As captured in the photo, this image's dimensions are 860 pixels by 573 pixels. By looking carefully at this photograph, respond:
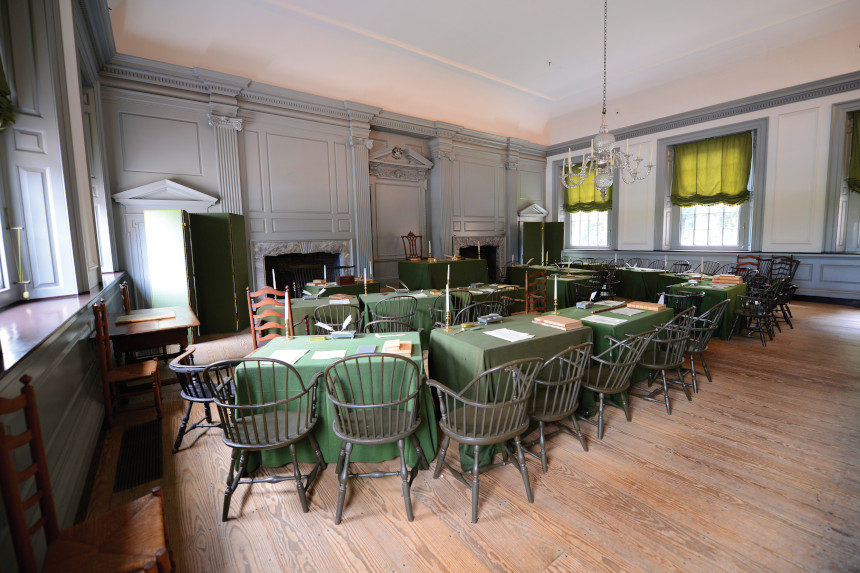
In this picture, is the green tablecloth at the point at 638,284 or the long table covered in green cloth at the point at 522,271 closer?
the green tablecloth at the point at 638,284

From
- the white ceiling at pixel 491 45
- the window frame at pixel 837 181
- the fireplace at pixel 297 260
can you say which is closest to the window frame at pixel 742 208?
the white ceiling at pixel 491 45

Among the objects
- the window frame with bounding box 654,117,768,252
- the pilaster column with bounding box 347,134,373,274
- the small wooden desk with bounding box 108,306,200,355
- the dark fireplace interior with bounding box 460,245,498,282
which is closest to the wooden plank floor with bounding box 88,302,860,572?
the small wooden desk with bounding box 108,306,200,355

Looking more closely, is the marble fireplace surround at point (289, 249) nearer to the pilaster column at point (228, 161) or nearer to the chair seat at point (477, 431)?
the pilaster column at point (228, 161)

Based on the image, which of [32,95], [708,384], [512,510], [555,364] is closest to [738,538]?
[512,510]

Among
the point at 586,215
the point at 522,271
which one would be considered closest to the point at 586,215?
the point at 586,215

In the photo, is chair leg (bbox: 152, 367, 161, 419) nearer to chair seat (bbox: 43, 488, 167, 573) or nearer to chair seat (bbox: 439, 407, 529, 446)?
chair seat (bbox: 43, 488, 167, 573)

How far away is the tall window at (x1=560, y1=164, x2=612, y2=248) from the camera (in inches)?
450

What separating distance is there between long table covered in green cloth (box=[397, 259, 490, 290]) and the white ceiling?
3861 millimetres

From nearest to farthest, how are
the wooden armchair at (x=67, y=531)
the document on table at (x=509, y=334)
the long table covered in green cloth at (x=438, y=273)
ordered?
the wooden armchair at (x=67, y=531), the document on table at (x=509, y=334), the long table covered in green cloth at (x=438, y=273)

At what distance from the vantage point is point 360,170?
853cm

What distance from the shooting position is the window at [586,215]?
11.4 m

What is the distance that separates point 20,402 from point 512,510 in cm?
222

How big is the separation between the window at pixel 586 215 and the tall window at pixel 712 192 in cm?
172

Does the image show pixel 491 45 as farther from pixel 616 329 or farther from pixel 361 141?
pixel 616 329
